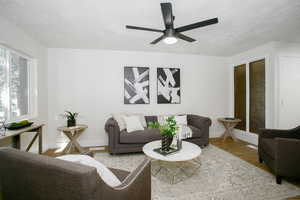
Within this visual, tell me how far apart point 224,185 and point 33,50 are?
429cm

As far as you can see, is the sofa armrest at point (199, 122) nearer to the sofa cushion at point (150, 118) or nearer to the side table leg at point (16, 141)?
the sofa cushion at point (150, 118)

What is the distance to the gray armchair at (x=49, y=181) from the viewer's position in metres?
0.69

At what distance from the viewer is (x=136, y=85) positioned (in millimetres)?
3822

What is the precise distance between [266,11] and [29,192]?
10.8 feet

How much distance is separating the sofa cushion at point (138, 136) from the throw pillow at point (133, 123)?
121 millimetres

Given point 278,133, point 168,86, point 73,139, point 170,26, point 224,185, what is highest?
point 170,26

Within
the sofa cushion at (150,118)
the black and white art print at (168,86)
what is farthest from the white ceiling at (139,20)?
the sofa cushion at (150,118)

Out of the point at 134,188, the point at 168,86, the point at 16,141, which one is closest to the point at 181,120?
the point at 168,86

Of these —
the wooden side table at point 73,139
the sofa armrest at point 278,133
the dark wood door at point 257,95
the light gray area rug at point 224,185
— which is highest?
the dark wood door at point 257,95

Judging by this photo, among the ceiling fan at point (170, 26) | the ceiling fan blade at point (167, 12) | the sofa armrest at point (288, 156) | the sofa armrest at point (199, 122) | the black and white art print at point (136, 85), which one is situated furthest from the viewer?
the black and white art print at point (136, 85)

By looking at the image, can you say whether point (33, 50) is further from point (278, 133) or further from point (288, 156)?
point (278, 133)

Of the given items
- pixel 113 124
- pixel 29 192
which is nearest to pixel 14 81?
pixel 113 124

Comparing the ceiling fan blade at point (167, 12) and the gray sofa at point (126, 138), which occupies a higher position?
the ceiling fan blade at point (167, 12)

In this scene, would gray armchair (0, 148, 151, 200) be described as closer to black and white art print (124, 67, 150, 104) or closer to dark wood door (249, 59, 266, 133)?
black and white art print (124, 67, 150, 104)
